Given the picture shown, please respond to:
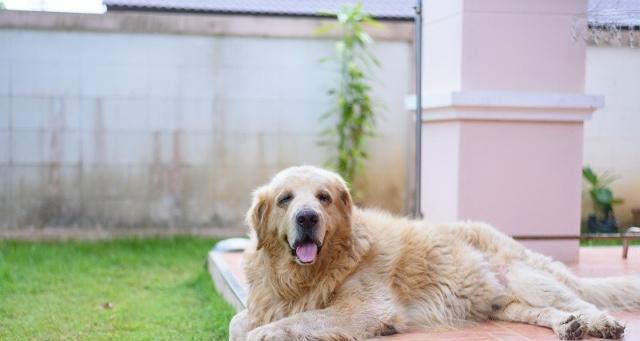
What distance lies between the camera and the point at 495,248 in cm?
517

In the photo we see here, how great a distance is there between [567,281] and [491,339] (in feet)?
2.87

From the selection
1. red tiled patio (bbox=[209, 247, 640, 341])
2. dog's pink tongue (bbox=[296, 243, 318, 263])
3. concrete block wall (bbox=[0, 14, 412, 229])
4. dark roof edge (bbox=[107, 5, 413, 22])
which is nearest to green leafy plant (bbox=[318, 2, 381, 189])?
concrete block wall (bbox=[0, 14, 412, 229])

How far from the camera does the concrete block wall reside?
31.9 feet

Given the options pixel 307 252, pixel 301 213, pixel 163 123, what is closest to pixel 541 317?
pixel 307 252

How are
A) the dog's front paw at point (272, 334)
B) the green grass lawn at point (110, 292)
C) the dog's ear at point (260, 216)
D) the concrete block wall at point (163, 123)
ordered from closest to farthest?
the dog's front paw at point (272, 334)
the dog's ear at point (260, 216)
the green grass lawn at point (110, 292)
the concrete block wall at point (163, 123)

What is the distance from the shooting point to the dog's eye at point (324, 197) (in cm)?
455

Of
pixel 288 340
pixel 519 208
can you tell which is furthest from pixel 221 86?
pixel 288 340

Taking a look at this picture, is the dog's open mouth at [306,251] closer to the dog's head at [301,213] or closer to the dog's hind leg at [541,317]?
the dog's head at [301,213]

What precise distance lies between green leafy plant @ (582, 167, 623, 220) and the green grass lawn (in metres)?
4.63

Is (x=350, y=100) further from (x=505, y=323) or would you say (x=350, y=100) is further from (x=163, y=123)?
(x=505, y=323)

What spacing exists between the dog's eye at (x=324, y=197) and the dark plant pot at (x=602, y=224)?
642 cm

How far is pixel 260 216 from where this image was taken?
4664 mm

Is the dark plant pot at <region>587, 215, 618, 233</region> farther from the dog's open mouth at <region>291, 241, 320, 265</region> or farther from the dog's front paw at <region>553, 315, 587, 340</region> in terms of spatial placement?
the dog's open mouth at <region>291, 241, 320, 265</region>

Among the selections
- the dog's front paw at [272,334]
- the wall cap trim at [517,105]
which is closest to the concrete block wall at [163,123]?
the wall cap trim at [517,105]
